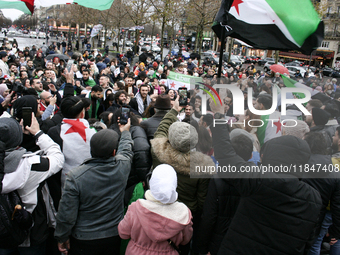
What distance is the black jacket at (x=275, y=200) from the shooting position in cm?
177

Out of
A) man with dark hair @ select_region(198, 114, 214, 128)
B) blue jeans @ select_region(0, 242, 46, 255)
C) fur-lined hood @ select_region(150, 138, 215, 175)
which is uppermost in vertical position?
man with dark hair @ select_region(198, 114, 214, 128)

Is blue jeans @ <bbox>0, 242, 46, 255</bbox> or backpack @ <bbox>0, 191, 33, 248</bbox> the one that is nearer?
backpack @ <bbox>0, 191, 33, 248</bbox>

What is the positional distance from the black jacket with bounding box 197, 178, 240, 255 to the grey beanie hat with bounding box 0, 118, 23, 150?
1.80 metres

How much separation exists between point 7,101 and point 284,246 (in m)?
4.52

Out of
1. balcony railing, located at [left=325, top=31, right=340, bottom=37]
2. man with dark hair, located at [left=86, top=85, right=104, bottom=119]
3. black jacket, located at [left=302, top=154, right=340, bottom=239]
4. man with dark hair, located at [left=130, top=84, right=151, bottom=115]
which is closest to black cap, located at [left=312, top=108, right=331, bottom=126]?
black jacket, located at [left=302, top=154, right=340, bottom=239]

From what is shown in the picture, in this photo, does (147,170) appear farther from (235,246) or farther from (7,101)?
(7,101)

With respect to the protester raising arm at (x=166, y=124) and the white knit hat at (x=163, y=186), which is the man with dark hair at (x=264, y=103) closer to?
the white knit hat at (x=163, y=186)

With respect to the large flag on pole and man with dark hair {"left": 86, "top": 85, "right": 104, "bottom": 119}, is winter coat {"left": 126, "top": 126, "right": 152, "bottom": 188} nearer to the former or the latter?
man with dark hair {"left": 86, "top": 85, "right": 104, "bottom": 119}

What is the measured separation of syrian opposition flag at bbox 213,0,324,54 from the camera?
3516mm

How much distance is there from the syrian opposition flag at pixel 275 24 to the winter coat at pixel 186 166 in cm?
191

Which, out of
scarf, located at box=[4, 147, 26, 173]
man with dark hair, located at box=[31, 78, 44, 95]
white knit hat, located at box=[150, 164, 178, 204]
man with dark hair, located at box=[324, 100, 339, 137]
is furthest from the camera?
man with dark hair, located at box=[31, 78, 44, 95]

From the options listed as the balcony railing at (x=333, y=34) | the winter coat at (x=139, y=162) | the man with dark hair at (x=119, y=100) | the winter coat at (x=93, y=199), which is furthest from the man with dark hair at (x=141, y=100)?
the balcony railing at (x=333, y=34)

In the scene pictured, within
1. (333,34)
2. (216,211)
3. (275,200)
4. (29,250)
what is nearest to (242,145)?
(275,200)

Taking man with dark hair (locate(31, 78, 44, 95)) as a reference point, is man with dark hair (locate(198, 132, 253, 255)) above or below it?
below
